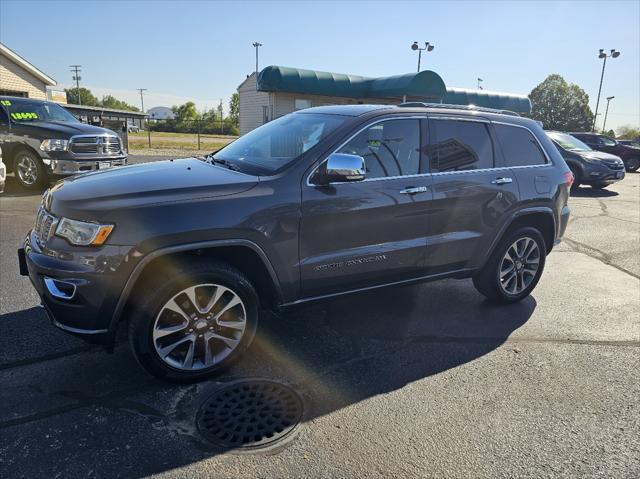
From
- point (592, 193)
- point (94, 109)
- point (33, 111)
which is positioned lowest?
point (592, 193)

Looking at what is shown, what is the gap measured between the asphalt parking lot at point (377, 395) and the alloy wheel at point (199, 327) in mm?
196

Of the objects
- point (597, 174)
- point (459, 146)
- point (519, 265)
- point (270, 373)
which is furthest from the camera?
point (597, 174)

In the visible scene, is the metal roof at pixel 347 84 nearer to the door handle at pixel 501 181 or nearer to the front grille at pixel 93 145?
the front grille at pixel 93 145

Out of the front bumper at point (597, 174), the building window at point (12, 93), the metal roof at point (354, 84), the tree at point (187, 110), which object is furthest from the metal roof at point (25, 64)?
the tree at point (187, 110)

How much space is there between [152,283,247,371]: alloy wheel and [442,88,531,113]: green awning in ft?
74.4

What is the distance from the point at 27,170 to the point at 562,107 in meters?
68.7

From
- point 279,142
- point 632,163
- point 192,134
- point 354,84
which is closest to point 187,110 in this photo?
point 192,134

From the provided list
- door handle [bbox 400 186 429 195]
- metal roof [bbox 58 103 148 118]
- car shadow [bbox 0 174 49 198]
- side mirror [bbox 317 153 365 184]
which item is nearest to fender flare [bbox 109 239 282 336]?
side mirror [bbox 317 153 365 184]

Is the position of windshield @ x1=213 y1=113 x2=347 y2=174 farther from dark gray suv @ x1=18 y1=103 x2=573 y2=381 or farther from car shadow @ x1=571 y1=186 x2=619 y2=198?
car shadow @ x1=571 y1=186 x2=619 y2=198

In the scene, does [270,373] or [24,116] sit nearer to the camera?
[270,373]

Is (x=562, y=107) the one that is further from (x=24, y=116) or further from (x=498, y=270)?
(x=498, y=270)

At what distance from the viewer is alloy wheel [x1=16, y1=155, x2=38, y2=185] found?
9938 mm

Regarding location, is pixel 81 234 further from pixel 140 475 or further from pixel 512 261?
pixel 512 261

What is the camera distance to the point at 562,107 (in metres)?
64.0
